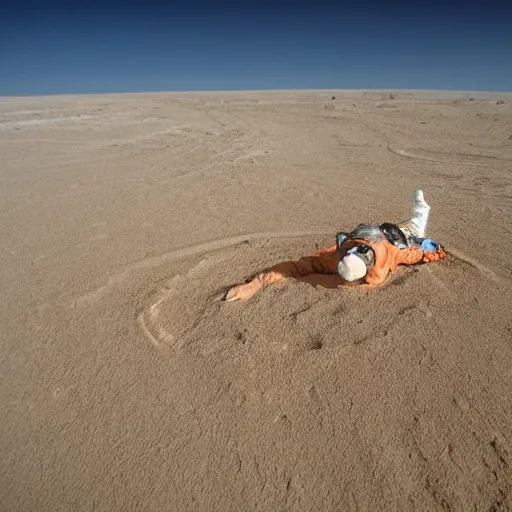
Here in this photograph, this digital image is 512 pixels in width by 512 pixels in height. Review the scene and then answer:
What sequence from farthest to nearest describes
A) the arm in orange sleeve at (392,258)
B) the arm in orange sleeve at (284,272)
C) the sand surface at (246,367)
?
the arm in orange sleeve at (284,272) < the arm in orange sleeve at (392,258) < the sand surface at (246,367)

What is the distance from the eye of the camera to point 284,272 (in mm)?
3160

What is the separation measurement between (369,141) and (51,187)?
7797 millimetres

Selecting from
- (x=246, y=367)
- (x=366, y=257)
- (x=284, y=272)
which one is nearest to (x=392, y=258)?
(x=366, y=257)

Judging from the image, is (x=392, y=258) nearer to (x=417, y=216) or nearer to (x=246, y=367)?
(x=417, y=216)

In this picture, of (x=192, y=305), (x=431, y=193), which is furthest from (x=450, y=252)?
(x=192, y=305)

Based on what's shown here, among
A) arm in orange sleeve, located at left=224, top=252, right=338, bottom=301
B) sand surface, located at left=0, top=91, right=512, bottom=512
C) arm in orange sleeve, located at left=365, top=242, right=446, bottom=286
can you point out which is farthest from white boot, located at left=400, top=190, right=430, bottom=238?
arm in orange sleeve, located at left=224, top=252, right=338, bottom=301

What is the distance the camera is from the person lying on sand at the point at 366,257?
2631 millimetres

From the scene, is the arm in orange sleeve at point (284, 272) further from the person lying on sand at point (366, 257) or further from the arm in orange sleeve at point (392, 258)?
the arm in orange sleeve at point (392, 258)

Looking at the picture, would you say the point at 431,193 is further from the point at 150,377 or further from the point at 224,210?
the point at 150,377

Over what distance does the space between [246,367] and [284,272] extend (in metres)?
1.08

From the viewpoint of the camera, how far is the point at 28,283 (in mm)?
3486

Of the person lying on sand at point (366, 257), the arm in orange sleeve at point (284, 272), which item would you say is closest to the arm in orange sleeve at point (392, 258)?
the person lying on sand at point (366, 257)

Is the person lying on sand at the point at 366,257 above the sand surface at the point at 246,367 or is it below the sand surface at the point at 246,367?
above

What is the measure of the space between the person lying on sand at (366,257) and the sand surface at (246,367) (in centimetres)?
13
